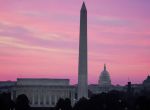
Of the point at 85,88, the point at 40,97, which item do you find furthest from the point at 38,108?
the point at 85,88

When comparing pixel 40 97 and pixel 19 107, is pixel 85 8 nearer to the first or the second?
pixel 19 107

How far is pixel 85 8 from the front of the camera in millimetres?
124125

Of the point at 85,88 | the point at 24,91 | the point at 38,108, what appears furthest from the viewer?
the point at 24,91

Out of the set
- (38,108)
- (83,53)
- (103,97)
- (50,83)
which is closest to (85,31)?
(83,53)

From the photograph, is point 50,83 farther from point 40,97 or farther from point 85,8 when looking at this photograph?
point 85,8

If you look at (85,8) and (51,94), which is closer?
(85,8)

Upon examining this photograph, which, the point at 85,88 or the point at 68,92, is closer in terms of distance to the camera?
the point at 85,88

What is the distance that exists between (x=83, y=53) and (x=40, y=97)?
67.8 m

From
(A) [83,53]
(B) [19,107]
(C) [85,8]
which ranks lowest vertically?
(B) [19,107]

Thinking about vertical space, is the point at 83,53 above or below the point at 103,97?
above

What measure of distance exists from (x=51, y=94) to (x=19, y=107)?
229 ft

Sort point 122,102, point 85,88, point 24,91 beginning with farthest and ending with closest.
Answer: point 24,91, point 85,88, point 122,102

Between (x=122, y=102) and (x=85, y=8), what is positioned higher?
(x=85, y=8)

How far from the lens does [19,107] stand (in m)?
122
